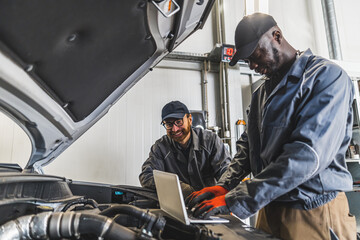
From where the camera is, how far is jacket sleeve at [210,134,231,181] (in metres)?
1.78

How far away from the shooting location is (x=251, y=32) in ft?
3.18

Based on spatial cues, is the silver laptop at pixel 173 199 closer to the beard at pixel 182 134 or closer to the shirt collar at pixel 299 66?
the shirt collar at pixel 299 66

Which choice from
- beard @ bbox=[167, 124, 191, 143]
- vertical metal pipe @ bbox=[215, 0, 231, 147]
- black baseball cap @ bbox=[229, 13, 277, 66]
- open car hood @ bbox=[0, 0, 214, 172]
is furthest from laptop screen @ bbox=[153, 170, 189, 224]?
vertical metal pipe @ bbox=[215, 0, 231, 147]

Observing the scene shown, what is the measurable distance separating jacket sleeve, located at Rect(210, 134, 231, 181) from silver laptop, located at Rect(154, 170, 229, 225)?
32.4 inches

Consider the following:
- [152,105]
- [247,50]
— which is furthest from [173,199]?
[152,105]

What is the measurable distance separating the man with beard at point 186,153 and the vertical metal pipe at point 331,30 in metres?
2.51

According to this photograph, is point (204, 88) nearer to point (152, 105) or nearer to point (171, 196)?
point (152, 105)

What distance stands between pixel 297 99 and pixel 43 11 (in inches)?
32.3

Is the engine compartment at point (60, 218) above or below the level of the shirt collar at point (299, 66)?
below

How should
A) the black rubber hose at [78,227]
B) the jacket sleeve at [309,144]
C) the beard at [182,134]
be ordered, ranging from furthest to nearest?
the beard at [182,134]
the jacket sleeve at [309,144]
the black rubber hose at [78,227]

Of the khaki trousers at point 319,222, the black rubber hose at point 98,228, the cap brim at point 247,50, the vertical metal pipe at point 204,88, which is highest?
the vertical metal pipe at point 204,88

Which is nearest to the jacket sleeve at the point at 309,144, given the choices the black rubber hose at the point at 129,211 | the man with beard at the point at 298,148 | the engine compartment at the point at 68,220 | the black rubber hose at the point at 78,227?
the man with beard at the point at 298,148

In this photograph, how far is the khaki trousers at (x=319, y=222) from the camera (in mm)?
843

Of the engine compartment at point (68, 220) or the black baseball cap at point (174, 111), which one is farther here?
the black baseball cap at point (174, 111)
